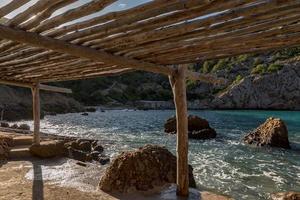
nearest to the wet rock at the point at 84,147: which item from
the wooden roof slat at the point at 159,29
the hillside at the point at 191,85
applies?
the wooden roof slat at the point at 159,29

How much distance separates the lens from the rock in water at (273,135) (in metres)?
20.2

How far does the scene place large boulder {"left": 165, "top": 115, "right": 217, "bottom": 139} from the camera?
80.7ft

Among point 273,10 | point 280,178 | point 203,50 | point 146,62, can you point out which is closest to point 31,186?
point 146,62

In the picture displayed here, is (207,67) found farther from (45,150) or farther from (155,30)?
(155,30)

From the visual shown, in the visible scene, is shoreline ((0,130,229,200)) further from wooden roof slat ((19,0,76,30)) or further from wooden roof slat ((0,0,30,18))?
wooden roof slat ((0,0,30,18))

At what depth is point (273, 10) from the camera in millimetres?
3146

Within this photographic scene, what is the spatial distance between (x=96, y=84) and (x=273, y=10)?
88.7 m

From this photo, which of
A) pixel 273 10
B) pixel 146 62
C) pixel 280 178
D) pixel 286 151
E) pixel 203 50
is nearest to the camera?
pixel 273 10

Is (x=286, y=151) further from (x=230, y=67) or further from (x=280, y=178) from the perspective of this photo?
(x=230, y=67)

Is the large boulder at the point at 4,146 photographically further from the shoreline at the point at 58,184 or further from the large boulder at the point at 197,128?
the large boulder at the point at 197,128

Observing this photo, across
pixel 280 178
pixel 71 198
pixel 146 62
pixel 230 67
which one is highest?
pixel 230 67

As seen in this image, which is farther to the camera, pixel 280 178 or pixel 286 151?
pixel 286 151

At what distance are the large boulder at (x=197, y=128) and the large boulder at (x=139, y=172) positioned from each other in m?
16.3

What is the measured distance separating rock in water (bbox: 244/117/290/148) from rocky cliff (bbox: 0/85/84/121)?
34320 millimetres
